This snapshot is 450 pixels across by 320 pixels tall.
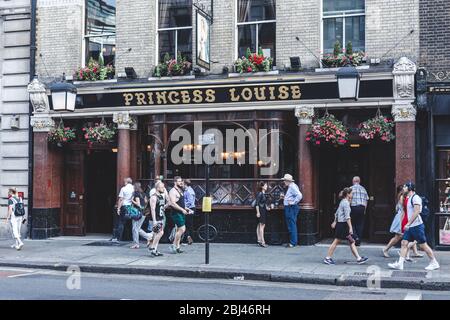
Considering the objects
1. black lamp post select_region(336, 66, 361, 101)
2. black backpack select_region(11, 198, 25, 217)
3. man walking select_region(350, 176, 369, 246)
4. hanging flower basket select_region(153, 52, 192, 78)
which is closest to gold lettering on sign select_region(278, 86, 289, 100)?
black lamp post select_region(336, 66, 361, 101)

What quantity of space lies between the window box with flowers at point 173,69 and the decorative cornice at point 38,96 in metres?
3.56

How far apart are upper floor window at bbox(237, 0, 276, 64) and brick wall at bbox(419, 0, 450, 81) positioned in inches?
161

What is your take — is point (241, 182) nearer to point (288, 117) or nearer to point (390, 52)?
point (288, 117)

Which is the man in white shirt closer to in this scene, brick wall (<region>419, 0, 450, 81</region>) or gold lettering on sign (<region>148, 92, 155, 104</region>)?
gold lettering on sign (<region>148, 92, 155, 104</region>)

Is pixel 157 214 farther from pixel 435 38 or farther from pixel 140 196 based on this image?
pixel 435 38

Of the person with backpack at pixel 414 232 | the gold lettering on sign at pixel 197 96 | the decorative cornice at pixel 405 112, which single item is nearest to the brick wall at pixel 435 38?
the decorative cornice at pixel 405 112

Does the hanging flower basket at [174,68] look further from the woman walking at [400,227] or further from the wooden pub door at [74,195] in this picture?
the woman walking at [400,227]

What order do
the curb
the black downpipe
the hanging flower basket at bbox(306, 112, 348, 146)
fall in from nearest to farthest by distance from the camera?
the curb < the hanging flower basket at bbox(306, 112, 348, 146) < the black downpipe

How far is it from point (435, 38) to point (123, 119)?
8897 millimetres

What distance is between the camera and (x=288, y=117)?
57.7 feet

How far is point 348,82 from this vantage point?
15266mm

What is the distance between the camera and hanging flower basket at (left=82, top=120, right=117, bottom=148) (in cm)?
1870

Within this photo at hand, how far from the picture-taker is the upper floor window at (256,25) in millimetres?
17906
